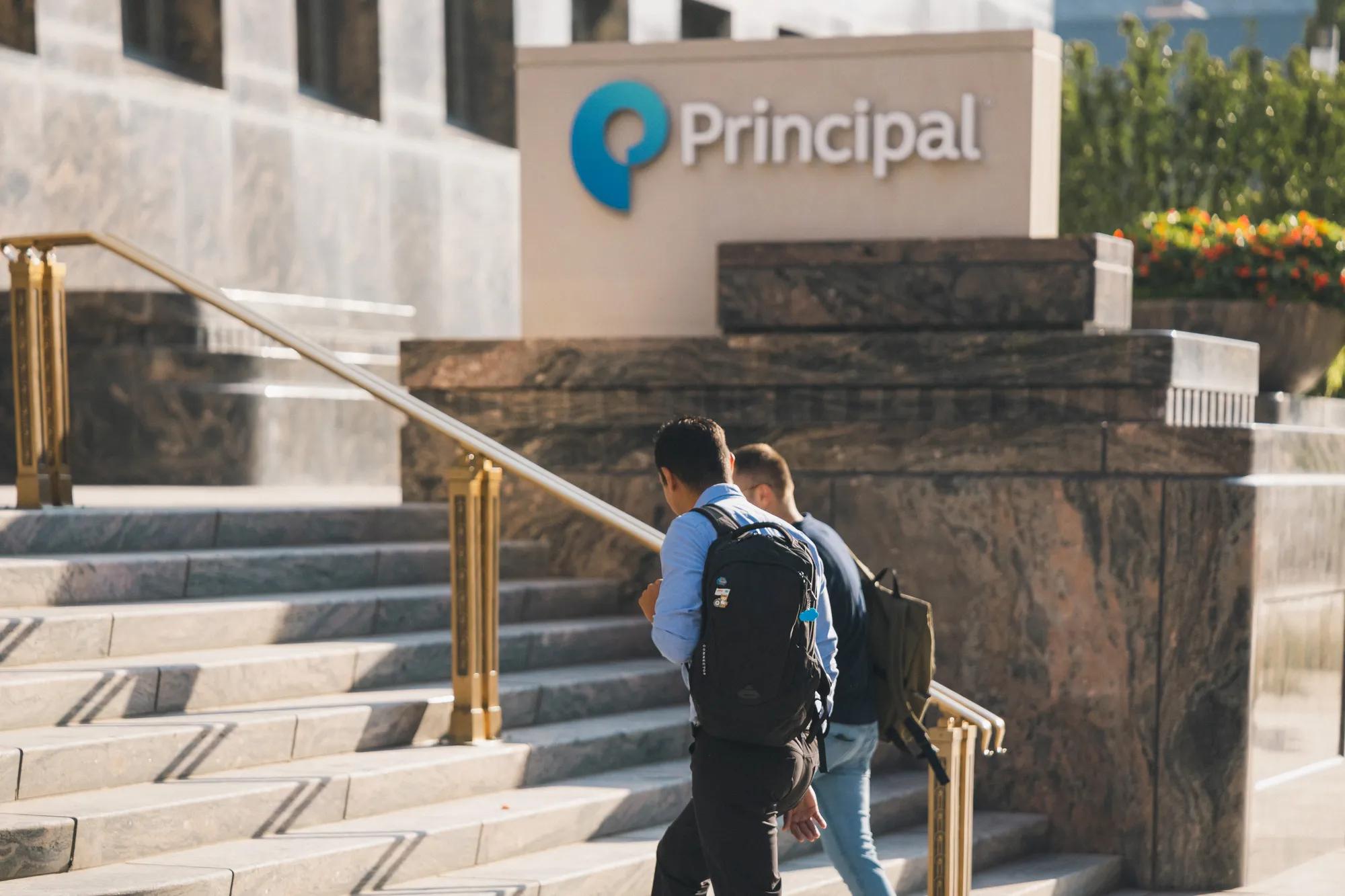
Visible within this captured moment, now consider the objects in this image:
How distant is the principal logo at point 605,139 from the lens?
10.7 metres

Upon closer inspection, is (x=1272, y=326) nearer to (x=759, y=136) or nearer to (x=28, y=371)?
(x=759, y=136)

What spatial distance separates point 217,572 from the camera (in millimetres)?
8469

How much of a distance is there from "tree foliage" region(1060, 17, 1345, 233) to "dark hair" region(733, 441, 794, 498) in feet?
65.6

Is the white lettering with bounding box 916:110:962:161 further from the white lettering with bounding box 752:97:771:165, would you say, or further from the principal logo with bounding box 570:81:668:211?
the principal logo with bounding box 570:81:668:211

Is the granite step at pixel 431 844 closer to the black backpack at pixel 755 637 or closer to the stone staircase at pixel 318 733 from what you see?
the stone staircase at pixel 318 733

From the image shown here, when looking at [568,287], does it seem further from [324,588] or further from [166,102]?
[166,102]

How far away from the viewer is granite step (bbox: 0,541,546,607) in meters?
7.80

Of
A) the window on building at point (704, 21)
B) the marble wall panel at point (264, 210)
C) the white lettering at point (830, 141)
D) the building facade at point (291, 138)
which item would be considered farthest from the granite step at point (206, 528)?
the window on building at point (704, 21)

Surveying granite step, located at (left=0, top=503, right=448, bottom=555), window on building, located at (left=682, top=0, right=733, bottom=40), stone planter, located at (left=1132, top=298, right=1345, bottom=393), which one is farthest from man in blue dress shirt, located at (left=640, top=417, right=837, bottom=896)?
window on building, located at (left=682, top=0, right=733, bottom=40)

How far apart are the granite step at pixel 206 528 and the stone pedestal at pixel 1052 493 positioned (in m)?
0.72

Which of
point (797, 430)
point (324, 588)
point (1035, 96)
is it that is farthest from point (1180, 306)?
point (324, 588)

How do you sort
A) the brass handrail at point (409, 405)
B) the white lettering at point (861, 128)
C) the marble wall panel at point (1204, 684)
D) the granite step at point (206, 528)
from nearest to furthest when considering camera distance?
the brass handrail at point (409, 405)
the granite step at point (206, 528)
the marble wall panel at point (1204, 684)
the white lettering at point (861, 128)

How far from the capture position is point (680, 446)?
5.53 m

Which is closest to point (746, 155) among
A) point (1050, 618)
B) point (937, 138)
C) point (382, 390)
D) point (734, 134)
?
point (734, 134)
